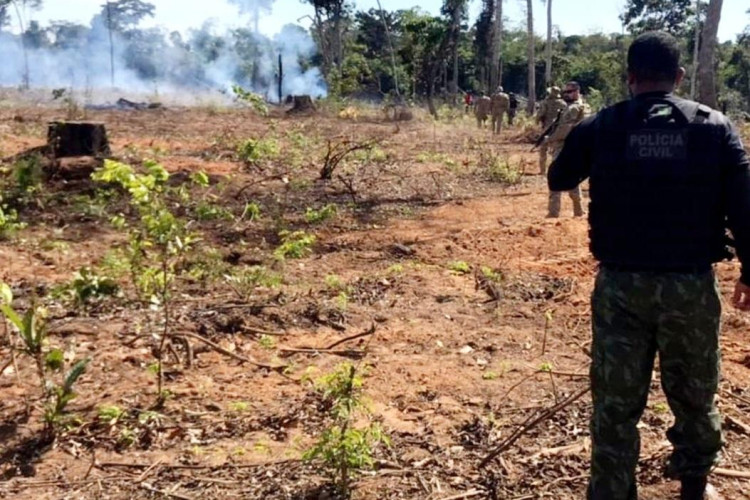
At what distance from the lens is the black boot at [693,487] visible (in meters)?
2.67

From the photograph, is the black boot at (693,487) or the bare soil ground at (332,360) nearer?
the black boot at (693,487)

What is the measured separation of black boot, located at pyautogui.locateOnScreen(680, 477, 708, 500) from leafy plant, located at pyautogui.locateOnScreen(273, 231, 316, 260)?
4037 mm

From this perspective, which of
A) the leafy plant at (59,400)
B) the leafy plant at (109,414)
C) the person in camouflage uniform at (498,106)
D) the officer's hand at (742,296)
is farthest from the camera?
the person in camouflage uniform at (498,106)

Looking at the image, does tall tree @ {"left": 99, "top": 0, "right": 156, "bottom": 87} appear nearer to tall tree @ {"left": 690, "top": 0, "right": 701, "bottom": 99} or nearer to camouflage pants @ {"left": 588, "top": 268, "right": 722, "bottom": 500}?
tall tree @ {"left": 690, "top": 0, "right": 701, "bottom": 99}

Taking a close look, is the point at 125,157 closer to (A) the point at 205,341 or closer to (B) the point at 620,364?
(A) the point at 205,341

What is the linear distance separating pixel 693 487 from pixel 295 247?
13.8ft

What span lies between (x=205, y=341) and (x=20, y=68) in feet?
172

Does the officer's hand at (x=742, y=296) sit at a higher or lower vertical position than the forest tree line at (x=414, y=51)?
lower

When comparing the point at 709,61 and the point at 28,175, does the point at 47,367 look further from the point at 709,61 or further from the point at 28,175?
the point at 709,61

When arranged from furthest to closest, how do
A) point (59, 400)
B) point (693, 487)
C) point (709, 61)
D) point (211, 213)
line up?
point (709, 61) < point (211, 213) < point (59, 400) < point (693, 487)

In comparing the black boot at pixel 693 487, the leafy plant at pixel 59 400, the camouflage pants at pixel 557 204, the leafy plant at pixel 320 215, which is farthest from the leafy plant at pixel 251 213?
the black boot at pixel 693 487

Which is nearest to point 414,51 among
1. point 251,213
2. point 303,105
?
point 303,105

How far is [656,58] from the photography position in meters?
2.48

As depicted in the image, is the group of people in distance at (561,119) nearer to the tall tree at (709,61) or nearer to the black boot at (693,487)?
the black boot at (693,487)
